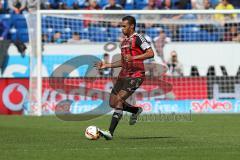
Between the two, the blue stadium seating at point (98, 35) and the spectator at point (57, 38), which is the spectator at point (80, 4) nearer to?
the blue stadium seating at point (98, 35)

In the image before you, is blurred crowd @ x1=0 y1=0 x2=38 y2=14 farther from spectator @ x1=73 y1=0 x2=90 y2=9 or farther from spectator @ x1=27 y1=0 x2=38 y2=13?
spectator @ x1=27 y1=0 x2=38 y2=13

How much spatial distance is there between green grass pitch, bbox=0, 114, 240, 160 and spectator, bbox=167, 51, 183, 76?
514 cm

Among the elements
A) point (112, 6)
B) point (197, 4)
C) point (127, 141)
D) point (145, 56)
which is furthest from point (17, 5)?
point (127, 141)

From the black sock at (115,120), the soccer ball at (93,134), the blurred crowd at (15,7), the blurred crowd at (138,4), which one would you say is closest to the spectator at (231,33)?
the blurred crowd at (138,4)

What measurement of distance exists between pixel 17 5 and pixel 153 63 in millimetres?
5870

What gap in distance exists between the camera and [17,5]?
85.4 feet

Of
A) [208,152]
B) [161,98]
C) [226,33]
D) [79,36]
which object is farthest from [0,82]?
[208,152]

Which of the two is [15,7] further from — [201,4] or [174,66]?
[201,4]

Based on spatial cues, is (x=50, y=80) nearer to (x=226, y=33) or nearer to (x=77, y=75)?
(x=77, y=75)

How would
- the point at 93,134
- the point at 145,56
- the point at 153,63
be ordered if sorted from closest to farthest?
the point at 93,134, the point at 145,56, the point at 153,63

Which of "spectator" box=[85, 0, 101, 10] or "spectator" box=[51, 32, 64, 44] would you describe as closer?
"spectator" box=[51, 32, 64, 44]

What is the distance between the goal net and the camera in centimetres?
2309

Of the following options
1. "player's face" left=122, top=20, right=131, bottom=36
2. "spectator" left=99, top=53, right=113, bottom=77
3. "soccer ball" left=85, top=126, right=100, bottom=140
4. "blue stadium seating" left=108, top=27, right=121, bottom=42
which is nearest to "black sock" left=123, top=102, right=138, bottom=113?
"soccer ball" left=85, top=126, right=100, bottom=140

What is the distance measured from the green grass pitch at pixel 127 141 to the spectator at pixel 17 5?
8.09 m
